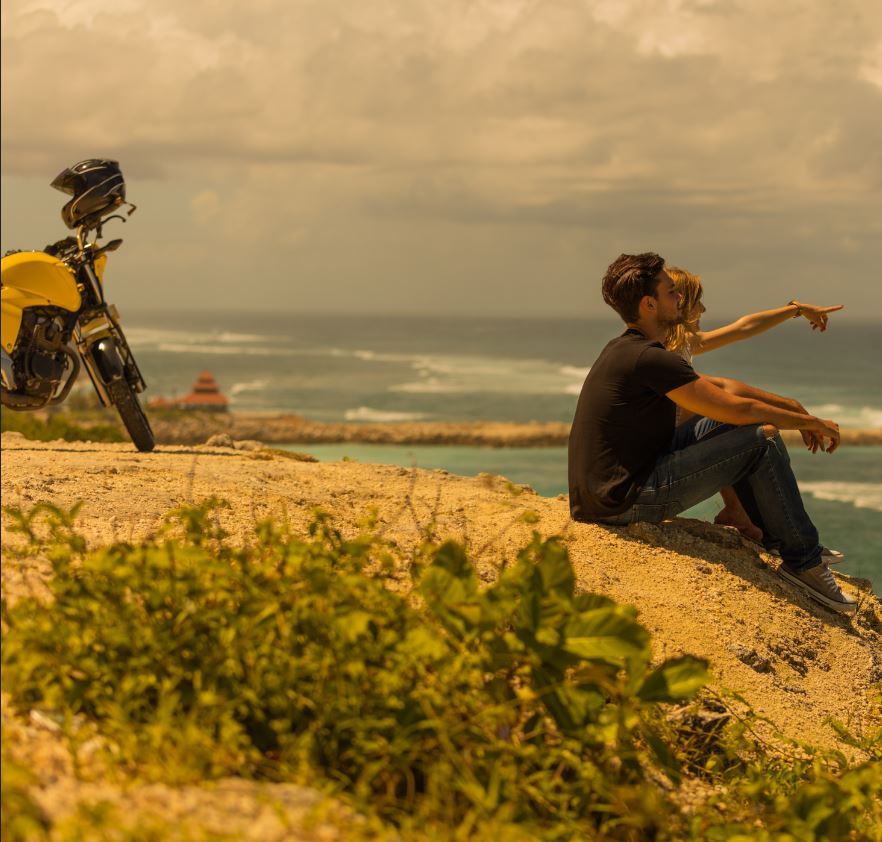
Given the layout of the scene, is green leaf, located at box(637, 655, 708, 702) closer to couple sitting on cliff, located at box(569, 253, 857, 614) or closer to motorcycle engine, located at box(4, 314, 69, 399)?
couple sitting on cliff, located at box(569, 253, 857, 614)

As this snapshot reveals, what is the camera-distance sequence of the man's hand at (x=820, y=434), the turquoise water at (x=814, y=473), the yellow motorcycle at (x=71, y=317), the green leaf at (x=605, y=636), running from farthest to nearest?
the turquoise water at (x=814, y=473)
the yellow motorcycle at (x=71, y=317)
the man's hand at (x=820, y=434)
the green leaf at (x=605, y=636)

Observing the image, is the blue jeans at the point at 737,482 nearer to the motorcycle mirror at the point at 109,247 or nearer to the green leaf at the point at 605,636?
the green leaf at the point at 605,636

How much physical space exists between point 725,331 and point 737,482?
1075mm

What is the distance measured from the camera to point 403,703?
9.92ft

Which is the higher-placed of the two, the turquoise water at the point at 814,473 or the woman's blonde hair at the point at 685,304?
the woman's blonde hair at the point at 685,304

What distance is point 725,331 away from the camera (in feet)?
20.8

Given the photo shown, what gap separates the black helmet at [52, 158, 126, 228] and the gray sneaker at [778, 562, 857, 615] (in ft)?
18.0

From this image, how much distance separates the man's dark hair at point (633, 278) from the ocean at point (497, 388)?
1.65 m

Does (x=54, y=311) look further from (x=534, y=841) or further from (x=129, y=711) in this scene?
(x=534, y=841)

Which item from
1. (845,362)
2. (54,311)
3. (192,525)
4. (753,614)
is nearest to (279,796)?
(192,525)

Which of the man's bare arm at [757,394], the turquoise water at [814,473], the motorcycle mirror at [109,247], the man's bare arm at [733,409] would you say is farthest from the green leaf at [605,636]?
the turquoise water at [814,473]

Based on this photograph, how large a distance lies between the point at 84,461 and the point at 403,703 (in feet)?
13.9

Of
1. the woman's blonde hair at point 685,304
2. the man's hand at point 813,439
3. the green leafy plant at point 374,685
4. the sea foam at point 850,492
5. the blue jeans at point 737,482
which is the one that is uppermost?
the woman's blonde hair at point 685,304

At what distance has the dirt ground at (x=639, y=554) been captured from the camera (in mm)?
4895
